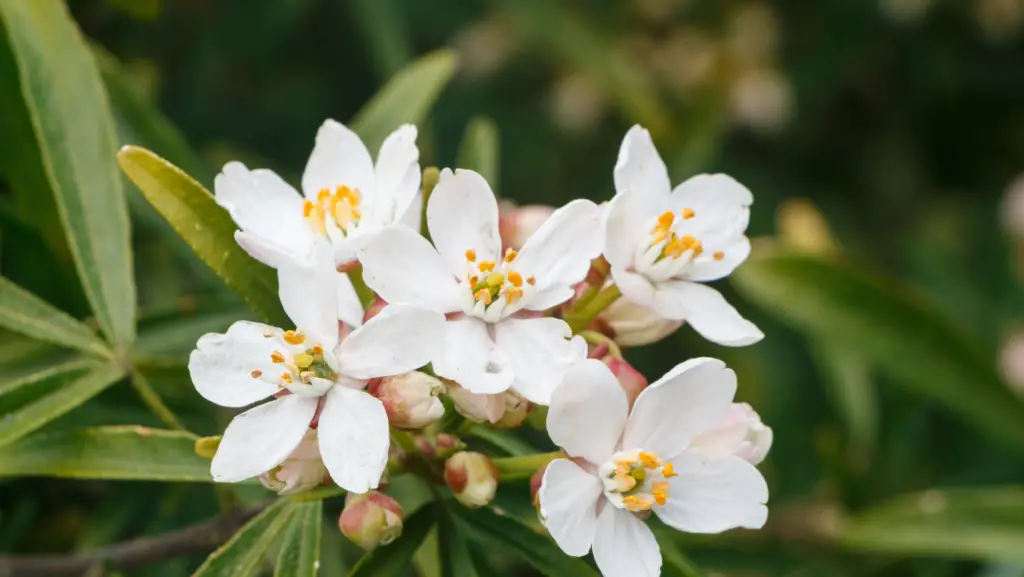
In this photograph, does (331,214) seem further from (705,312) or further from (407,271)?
(705,312)

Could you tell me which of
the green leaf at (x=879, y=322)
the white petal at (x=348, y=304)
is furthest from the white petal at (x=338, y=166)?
the green leaf at (x=879, y=322)

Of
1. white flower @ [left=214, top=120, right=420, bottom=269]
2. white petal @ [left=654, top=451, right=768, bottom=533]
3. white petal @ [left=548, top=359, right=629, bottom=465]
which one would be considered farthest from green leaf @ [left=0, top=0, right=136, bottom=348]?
white petal @ [left=654, top=451, right=768, bottom=533]

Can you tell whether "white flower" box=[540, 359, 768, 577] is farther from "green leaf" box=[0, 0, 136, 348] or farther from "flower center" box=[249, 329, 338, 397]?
"green leaf" box=[0, 0, 136, 348]

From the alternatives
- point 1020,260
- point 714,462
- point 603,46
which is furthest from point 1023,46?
point 714,462

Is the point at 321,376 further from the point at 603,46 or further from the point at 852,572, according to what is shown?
the point at 603,46

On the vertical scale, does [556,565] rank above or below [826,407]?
below
